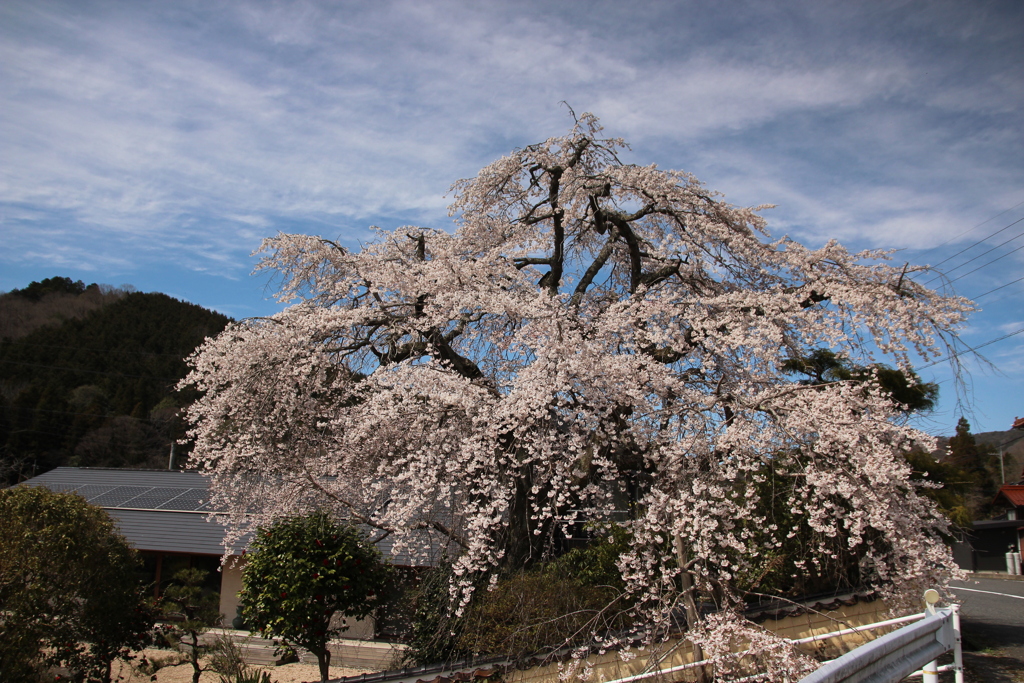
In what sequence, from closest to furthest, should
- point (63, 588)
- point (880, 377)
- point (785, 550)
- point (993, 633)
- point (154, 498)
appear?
point (63, 588), point (785, 550), point (880, 377), point (993, 633), point (154, 498)

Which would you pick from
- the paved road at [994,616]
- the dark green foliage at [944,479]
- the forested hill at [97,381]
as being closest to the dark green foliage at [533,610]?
the dark green foliage at [944,479]

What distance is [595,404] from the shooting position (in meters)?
6.40

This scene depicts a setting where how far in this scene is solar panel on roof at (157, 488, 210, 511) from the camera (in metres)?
15.0

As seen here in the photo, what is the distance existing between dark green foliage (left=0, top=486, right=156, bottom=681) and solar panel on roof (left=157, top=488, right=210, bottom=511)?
8.56m

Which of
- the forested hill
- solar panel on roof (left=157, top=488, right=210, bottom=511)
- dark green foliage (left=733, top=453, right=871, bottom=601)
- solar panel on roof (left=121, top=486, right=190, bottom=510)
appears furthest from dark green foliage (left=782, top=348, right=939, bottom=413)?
the forested hill

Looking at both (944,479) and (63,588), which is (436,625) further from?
(944,479)

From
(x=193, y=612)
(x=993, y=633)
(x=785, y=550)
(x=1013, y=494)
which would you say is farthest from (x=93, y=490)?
(x=1013, y=494)

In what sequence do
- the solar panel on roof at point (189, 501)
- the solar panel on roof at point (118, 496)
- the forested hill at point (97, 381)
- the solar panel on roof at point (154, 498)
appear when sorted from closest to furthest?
the solar panel on roof at point (189, 501), the solar panel on roof at point (154, 498), the solar panel on roof at point (118, 496), the forested hill at point (97, 381)

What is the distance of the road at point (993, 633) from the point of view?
7.57 m

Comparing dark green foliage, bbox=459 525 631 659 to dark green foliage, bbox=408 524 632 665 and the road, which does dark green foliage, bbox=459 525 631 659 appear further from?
the road

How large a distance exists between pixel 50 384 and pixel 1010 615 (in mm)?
42284

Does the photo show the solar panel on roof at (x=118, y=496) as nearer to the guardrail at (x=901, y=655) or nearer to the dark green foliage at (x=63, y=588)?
the dark green foliage at (x=63, y=588)

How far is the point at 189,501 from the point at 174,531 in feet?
4.47

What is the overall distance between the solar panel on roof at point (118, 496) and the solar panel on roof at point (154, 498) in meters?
0.19
